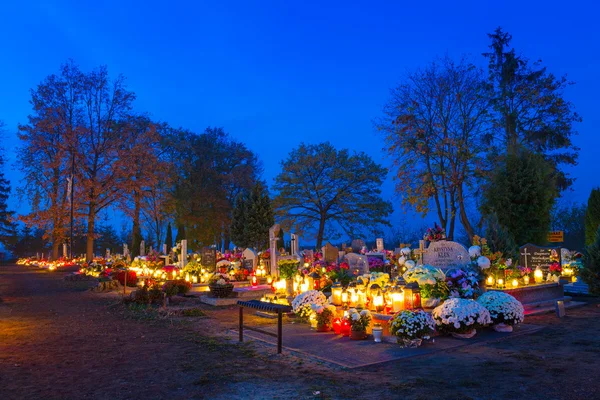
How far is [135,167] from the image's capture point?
35.4m

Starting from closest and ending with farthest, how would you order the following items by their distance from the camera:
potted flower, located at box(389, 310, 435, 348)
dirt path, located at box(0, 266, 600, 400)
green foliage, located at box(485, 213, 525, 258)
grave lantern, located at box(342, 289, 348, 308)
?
dirt path, located at box(0, 266, 600, 400), potted flower, located at box(389, 310, 435, 348), grave lantern, located at box(342, 289, 348, 308), green foliage, located at box(485, 213, 525, 258)

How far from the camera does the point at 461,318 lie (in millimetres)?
9359

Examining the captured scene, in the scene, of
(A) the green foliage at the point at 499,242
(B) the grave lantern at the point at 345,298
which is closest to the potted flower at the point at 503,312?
(B) the grave lantern at the point at 345,298

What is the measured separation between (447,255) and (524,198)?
1156 centimetres

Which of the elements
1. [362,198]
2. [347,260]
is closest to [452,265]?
[347,260]

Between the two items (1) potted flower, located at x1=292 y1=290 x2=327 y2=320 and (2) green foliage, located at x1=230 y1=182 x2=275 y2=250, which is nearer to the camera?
(1) potted flower, located at x1=292 y1=290 x2=327 y2=320

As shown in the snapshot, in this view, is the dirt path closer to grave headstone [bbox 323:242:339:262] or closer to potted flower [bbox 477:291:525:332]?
potted flower [bbox 477:291:525:332]

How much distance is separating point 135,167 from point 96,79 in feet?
25.6

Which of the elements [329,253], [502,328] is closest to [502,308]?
[502,328]

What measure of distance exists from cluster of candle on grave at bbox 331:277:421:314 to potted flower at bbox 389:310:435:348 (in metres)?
1.52

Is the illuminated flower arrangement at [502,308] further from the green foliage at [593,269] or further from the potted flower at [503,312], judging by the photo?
the green foliage at [593,269]

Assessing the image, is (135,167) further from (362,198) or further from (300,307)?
(300,307)

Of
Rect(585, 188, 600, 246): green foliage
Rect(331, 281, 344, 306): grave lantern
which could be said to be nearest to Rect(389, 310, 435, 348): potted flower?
Rect(331, 281, 344, 306): grave lantern

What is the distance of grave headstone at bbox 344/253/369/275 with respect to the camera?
14422 mm
